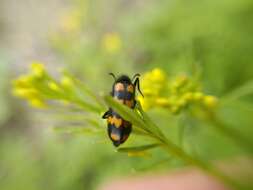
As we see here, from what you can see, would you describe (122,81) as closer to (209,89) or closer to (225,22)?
(209,89)

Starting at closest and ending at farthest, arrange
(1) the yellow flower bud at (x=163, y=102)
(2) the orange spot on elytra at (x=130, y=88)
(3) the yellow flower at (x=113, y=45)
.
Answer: (2) the orange spot on elytra at (x=130, y=88)
(1) the yellow flower bud at (x=163, y=102)
(3) the yellow flower at (x=113, y=45)

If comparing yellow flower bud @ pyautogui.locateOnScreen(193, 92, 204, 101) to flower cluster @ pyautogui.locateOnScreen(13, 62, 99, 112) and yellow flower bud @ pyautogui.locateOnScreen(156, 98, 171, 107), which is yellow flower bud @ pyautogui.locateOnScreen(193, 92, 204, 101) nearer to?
yellow flower bud @ pyautogui.locateOnScreen(156, 98, 171, 107)

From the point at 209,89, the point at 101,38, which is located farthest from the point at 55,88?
the point at 101,38

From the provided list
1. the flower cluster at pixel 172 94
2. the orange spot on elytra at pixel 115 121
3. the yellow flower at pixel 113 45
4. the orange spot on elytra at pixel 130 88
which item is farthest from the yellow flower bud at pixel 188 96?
the yellow flower at pixel 113 45

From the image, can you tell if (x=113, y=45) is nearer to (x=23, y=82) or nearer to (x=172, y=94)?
(x=172, y=94)

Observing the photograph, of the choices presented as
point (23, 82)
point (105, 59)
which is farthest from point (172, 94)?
point (105, 59)

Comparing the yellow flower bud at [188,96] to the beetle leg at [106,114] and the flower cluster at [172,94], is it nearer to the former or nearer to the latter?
the flower cluster at [172,94]
